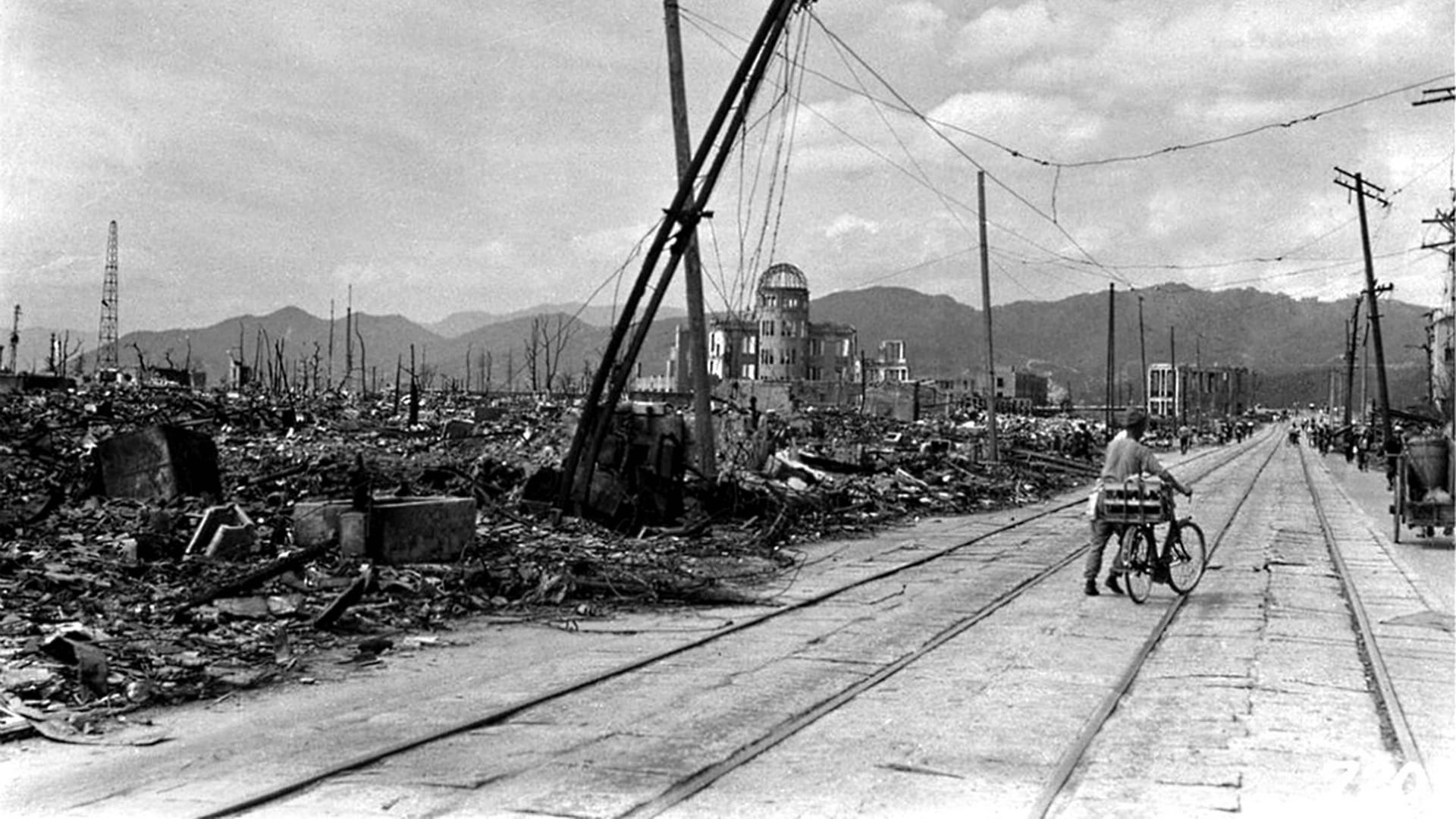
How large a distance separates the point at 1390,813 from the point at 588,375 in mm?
74989

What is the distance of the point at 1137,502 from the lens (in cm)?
1205

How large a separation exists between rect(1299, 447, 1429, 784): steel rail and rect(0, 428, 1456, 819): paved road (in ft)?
0.25

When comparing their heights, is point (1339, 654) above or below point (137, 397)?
below

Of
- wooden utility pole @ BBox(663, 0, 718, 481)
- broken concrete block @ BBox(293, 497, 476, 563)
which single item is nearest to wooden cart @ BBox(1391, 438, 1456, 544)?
wooden utility pole @ BBox(663, 0, 718, 481)

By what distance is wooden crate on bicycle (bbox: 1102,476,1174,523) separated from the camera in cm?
1204

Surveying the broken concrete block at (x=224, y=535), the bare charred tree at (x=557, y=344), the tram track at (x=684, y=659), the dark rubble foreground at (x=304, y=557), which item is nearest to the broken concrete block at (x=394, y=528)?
the dark rubble foreground at (x=304, y=557)

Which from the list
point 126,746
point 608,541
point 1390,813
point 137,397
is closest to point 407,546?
point 608,541

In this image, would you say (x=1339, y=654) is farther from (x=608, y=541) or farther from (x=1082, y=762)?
(x=608, y=541)

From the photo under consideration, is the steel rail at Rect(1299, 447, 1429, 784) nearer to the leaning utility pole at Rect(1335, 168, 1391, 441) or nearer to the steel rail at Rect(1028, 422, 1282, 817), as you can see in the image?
the steel rail at Rect(1028, 422, 1282, 817)

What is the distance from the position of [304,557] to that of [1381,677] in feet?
30.4

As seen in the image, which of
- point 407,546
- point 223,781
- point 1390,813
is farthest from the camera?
point 407,546

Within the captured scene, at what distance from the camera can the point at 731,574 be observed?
582 inches

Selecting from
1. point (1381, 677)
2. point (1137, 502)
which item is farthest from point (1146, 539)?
point (1381, 677)

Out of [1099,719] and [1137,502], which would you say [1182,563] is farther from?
[1099,719]
